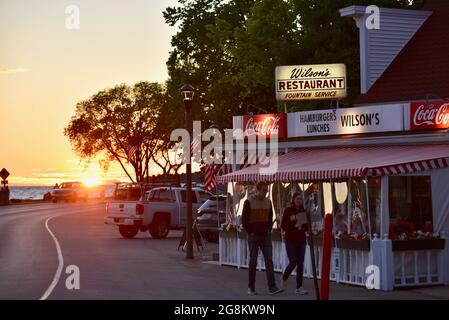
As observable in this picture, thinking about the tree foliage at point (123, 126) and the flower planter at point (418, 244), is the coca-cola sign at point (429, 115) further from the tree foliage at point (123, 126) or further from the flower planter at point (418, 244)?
the tree foliage at point (123, 126)

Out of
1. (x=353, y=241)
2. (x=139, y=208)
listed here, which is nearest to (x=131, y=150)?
(x=139, y=208)

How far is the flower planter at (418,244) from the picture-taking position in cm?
2025

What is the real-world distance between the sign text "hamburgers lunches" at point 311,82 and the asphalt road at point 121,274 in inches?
222

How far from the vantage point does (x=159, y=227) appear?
39.3 meters

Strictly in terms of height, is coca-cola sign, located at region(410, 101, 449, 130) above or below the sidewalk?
above

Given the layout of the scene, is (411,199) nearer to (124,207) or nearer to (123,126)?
(124,207)

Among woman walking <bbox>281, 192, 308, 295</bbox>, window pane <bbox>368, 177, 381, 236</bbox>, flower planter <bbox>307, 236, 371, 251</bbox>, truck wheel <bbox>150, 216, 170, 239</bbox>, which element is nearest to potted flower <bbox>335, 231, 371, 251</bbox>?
flower planter <bbox>307, 236, 371, 251</bbox>

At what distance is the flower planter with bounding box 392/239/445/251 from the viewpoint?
797 inches

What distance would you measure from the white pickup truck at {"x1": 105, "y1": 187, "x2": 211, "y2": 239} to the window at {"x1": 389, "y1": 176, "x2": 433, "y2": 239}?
49.4 feet

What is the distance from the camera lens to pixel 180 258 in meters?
28.4

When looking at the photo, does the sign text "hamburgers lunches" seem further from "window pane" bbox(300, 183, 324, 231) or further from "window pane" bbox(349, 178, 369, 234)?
"window pane" bbox(349, 178, 369, 234)
